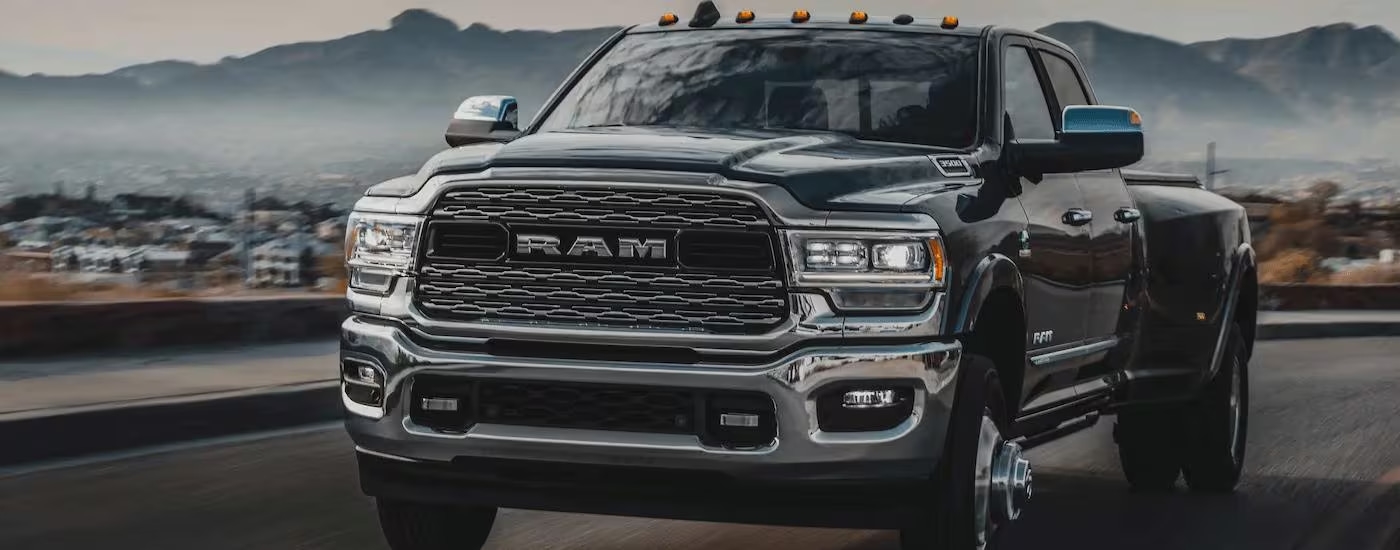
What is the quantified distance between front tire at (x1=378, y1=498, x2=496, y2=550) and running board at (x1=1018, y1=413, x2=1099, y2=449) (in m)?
1.77

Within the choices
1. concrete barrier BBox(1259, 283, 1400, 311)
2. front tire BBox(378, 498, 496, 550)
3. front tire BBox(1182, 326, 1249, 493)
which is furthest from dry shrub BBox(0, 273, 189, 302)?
concrete barrier BBox(1259, 283, 1400, 311)

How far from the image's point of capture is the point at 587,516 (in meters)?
8.22

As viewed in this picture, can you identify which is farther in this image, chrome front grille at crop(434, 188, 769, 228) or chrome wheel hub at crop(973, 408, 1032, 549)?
chrome wheel hub at crop(973, 408, 1032, 549)

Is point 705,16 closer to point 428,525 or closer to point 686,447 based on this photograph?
point 428,525

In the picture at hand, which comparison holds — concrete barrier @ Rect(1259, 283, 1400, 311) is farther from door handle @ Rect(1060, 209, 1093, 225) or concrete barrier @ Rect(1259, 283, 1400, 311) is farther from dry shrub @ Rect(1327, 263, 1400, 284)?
door handle @ Rect(1060, 209, 1093, 225)

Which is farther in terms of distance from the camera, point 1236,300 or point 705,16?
point 1236,300

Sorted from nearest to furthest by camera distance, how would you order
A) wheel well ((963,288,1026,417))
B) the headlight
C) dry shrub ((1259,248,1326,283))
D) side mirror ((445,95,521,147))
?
the headlight → wheel well ((963,288,1026,417)) → side mirror ((445,95,521,147)) → dry shrub ((1259,248,1326,283))

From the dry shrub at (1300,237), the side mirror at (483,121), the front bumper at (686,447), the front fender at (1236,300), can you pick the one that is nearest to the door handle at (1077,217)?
the front fender at (1236,300)

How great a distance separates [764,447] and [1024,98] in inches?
98.8

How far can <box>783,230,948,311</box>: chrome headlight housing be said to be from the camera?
5.64 m

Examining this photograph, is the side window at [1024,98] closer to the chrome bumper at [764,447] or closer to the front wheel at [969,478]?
the front wheel at [969,478]

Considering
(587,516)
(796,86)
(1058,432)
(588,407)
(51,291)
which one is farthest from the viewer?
(51,291)

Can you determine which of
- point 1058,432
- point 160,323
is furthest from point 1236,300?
point 160,323

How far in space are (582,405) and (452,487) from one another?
18.4 inches
